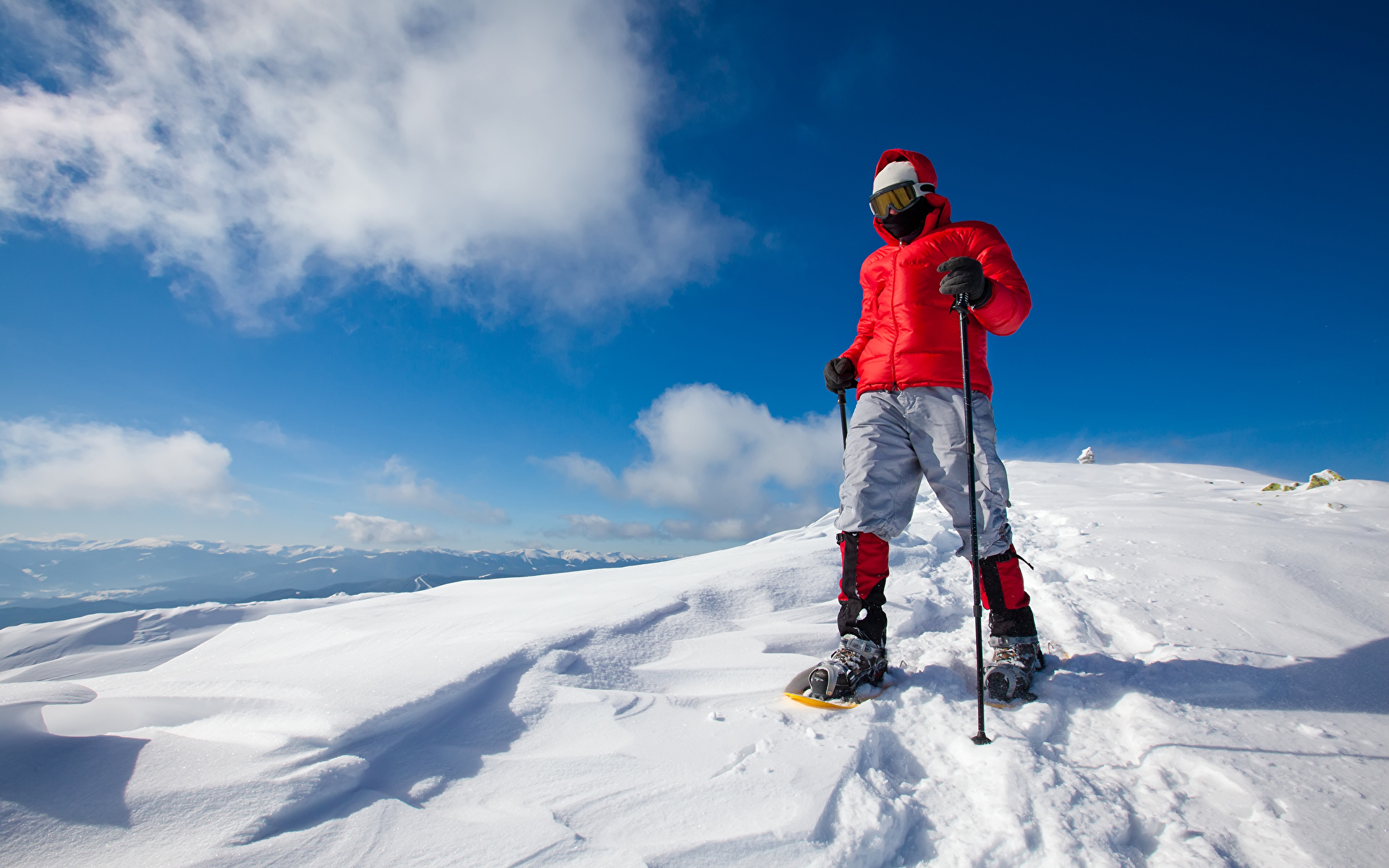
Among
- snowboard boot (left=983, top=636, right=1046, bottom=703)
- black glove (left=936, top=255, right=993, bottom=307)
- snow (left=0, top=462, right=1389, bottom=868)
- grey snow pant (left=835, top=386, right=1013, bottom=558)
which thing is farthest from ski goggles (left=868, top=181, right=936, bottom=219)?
snow (left=0, top=462, right=1389, bottom=868)

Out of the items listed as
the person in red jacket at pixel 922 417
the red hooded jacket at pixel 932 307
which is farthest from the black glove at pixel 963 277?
the red hooded jacket at pixel 932 307

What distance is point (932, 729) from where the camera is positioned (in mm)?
2166

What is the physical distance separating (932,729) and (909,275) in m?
2.32

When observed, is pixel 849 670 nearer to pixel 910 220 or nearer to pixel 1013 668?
pixel 1013 668

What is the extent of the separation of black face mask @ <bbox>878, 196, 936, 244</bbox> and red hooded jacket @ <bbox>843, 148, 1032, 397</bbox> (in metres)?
0.04

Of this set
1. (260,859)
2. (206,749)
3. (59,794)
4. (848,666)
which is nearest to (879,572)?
(848,666)

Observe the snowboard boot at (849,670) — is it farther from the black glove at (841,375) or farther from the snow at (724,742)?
the black glove at (841,375)

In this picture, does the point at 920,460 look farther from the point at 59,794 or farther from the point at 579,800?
the point at 59,794

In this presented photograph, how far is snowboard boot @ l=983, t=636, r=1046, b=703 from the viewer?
2.39 metres

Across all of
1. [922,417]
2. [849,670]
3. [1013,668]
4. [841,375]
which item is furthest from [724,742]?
[841,375]

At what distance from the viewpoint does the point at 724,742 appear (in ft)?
6.78

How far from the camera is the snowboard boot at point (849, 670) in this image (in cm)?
242

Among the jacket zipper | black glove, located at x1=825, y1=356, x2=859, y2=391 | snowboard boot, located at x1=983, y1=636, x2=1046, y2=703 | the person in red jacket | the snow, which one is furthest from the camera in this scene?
black glove, located at x1=825, y1=356, x2=859, y2=391

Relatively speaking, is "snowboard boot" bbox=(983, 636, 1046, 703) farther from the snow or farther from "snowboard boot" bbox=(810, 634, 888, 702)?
"snowboard boot" bbox=(810, 634, 888, 702)
